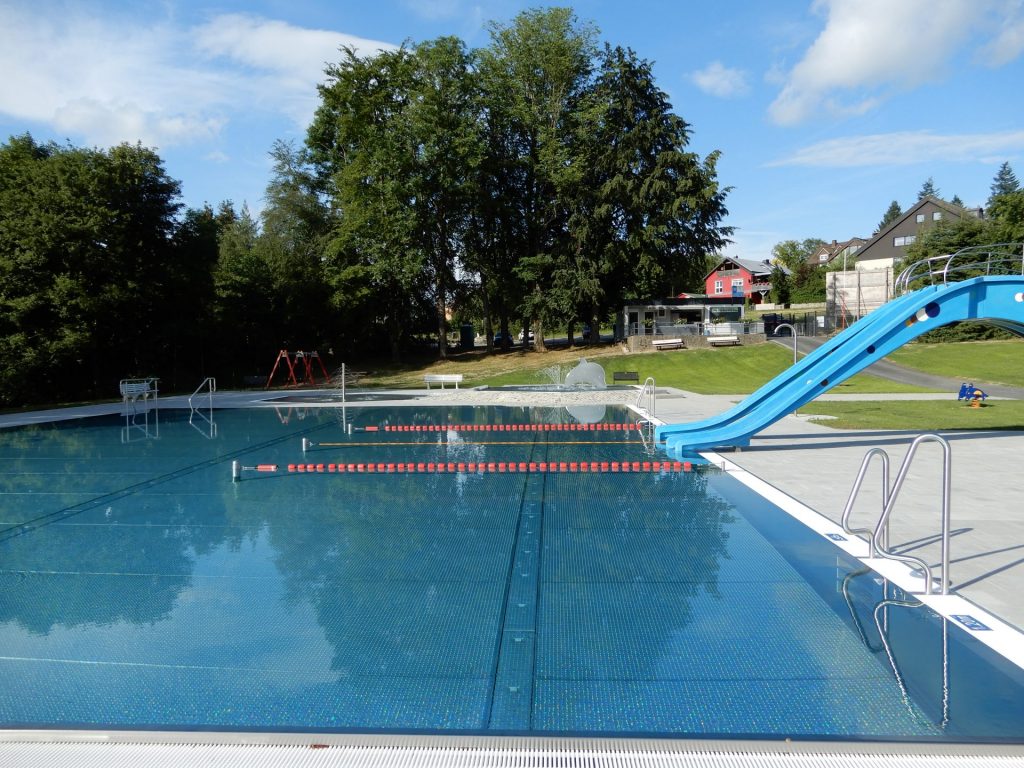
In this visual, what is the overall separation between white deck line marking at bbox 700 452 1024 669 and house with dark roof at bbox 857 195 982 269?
6166 cm

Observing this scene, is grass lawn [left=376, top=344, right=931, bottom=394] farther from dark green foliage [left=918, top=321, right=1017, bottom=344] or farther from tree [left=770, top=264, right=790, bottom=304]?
tree [left=770, top=264, right=790, bottom=304]

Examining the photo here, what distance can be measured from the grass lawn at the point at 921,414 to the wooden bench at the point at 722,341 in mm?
17638

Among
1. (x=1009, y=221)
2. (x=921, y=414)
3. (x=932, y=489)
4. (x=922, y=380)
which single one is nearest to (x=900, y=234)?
(x=1009, y=221)

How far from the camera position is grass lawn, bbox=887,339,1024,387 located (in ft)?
93.0

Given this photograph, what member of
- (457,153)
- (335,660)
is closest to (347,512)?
(335,660)

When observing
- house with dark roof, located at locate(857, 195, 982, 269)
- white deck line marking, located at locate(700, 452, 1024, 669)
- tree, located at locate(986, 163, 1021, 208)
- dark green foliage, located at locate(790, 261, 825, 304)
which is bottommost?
white deck line marking, located at locate(700, 452, 1024, 669)

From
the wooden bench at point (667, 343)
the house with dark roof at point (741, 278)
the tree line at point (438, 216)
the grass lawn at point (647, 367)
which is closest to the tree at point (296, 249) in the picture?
the tree line at point (438, 216)

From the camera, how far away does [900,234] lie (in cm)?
6600

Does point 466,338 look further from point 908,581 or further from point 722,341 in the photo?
point 908,581

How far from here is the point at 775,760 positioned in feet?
11.5

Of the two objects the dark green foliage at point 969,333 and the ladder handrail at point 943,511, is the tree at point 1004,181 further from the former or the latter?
the ladder handrail at point 943,511

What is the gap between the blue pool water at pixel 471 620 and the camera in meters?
4.13

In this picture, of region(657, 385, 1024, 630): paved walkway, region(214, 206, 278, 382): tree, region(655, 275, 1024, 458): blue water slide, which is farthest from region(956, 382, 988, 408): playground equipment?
region(214, 206, 278, 382): tree

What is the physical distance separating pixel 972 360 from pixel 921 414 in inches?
713
